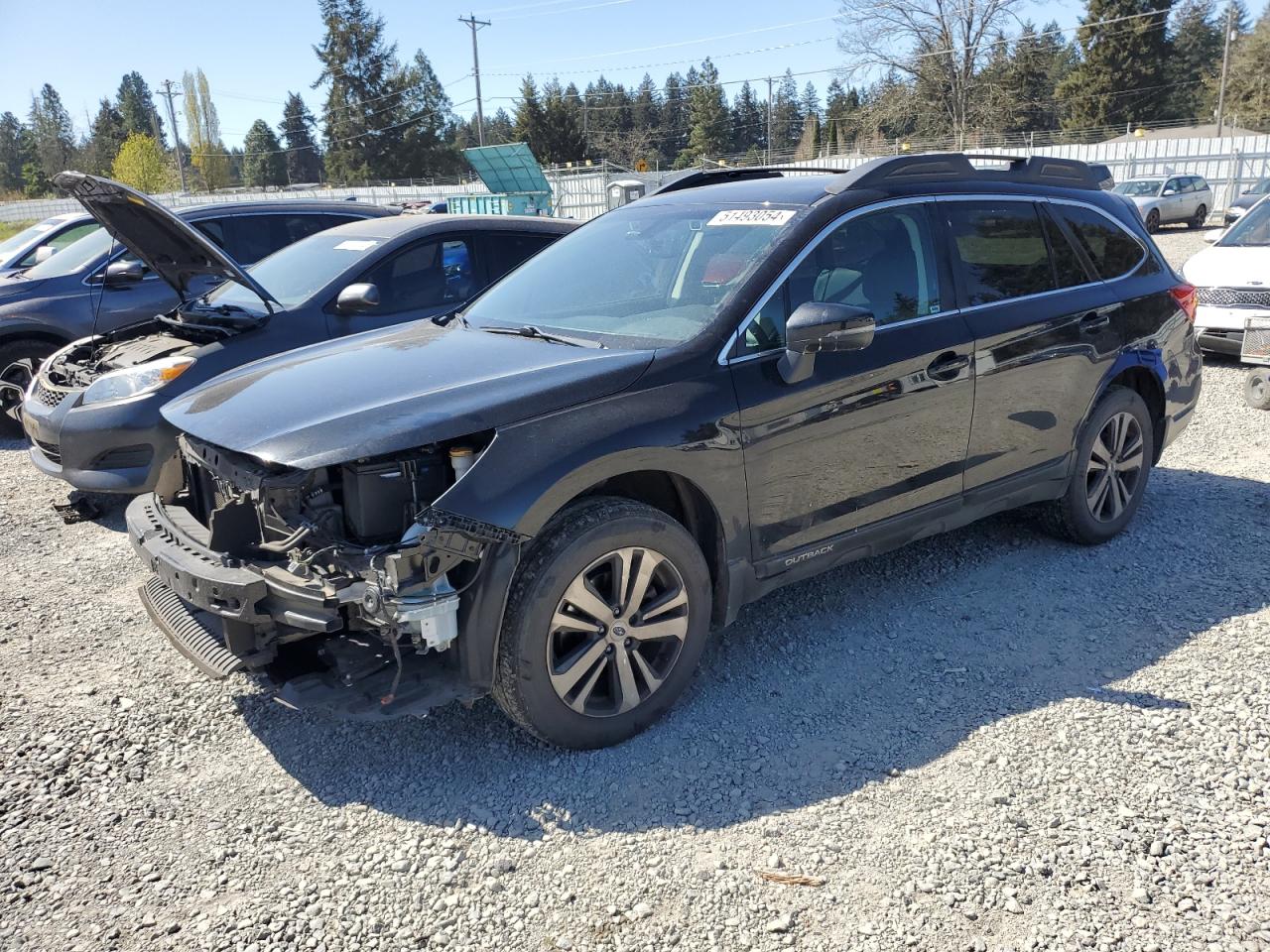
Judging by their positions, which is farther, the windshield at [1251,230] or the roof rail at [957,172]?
the windshield at [1251,230]

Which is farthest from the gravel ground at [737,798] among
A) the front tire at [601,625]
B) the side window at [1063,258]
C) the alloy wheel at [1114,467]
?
the side window at [1063,258]

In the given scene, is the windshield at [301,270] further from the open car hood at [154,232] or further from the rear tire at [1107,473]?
the rear tire at [1107,473]

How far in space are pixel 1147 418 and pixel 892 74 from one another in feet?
171

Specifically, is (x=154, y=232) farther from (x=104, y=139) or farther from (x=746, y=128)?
(x=104, y=139)

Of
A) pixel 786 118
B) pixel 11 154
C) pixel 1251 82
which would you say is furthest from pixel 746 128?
pixel 11 154

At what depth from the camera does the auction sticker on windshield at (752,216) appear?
3789mm

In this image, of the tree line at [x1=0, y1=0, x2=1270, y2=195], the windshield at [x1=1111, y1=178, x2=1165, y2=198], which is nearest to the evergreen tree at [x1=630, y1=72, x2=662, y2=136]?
the tree line at [x1=0, y1=0, x2=1270, y2=195]

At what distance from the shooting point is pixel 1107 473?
16.3 ft

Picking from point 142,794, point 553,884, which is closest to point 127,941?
point 142,794

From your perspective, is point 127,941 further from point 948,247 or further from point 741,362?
point 948,247

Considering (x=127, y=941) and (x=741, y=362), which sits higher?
(x=741, y=362)

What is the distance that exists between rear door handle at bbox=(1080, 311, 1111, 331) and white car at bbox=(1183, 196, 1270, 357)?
459 centimetres

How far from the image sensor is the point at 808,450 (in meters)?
3.58

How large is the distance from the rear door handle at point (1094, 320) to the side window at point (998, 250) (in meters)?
0.26
